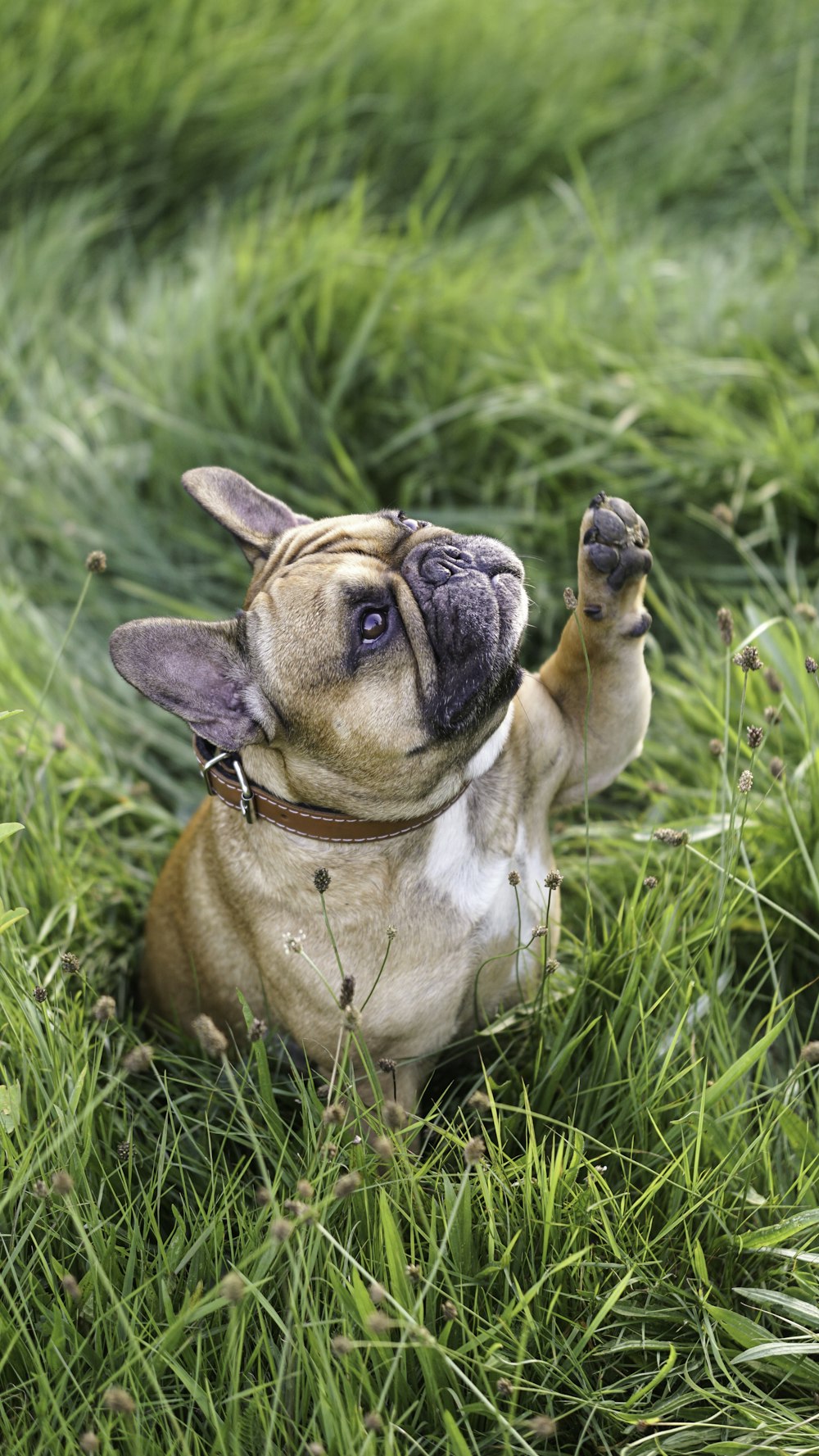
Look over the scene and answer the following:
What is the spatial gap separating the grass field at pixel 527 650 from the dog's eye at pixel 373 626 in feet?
2.62

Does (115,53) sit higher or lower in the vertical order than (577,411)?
higher

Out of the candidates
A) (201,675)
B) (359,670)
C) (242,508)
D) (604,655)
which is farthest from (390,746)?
(242,508)

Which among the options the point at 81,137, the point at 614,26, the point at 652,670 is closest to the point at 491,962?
the point at 652,670

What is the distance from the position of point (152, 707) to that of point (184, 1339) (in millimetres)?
2580

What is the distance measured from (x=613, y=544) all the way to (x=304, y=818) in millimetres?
919

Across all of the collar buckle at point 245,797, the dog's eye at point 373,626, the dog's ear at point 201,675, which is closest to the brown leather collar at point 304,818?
the collar buckle at point 245,797

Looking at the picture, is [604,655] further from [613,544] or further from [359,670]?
[359,670]

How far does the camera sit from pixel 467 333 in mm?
5020

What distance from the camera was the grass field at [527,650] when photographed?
90.3 inches

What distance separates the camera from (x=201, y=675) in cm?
279

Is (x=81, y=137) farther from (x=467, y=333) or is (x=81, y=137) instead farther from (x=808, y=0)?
(x=808, y=0)

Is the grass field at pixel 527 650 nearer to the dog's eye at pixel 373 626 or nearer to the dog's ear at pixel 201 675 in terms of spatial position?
the dog's ear at pixel 201 675

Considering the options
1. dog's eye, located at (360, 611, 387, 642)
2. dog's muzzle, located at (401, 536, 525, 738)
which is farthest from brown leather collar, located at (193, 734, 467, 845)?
dog's eye, located at (360, 611, 387, 642)

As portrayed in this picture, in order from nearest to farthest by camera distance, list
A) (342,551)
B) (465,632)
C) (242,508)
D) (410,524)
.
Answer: (465,632), (342,551), (410,524), (242,508)
